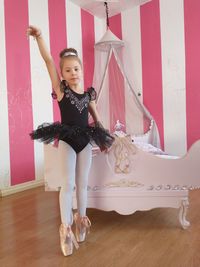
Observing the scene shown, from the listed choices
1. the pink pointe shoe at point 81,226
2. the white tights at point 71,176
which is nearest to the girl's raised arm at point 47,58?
the white tights at point 71,176

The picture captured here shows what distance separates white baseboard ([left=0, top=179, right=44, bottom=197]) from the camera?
2881 millimetres

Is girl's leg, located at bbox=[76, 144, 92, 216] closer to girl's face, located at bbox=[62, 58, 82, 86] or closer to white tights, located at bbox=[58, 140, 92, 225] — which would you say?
white tights, located at bbox=[58, 140, 92, 225]

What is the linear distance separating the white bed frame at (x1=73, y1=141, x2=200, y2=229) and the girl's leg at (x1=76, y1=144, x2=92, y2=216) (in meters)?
0.20

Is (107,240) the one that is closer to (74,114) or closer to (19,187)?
(74,114)

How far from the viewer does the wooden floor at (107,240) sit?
1.38 metres

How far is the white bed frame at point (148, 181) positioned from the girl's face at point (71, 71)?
48cm

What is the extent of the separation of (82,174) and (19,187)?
5.40ft

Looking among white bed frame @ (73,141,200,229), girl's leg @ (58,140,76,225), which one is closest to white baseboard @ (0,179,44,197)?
white bed frame @ (73,141,200,229)

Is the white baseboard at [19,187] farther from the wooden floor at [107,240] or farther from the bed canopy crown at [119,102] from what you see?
the bed canopy crown at [119,102]

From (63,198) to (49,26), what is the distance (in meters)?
Result: 2.54

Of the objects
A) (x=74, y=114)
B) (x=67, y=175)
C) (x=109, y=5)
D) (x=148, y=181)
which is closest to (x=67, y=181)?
(x=67, y=175)

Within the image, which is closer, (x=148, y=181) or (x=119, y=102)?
(x=148, y=181)

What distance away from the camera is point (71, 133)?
1550 millimetres

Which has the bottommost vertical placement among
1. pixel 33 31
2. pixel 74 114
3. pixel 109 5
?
pixel 74 114
